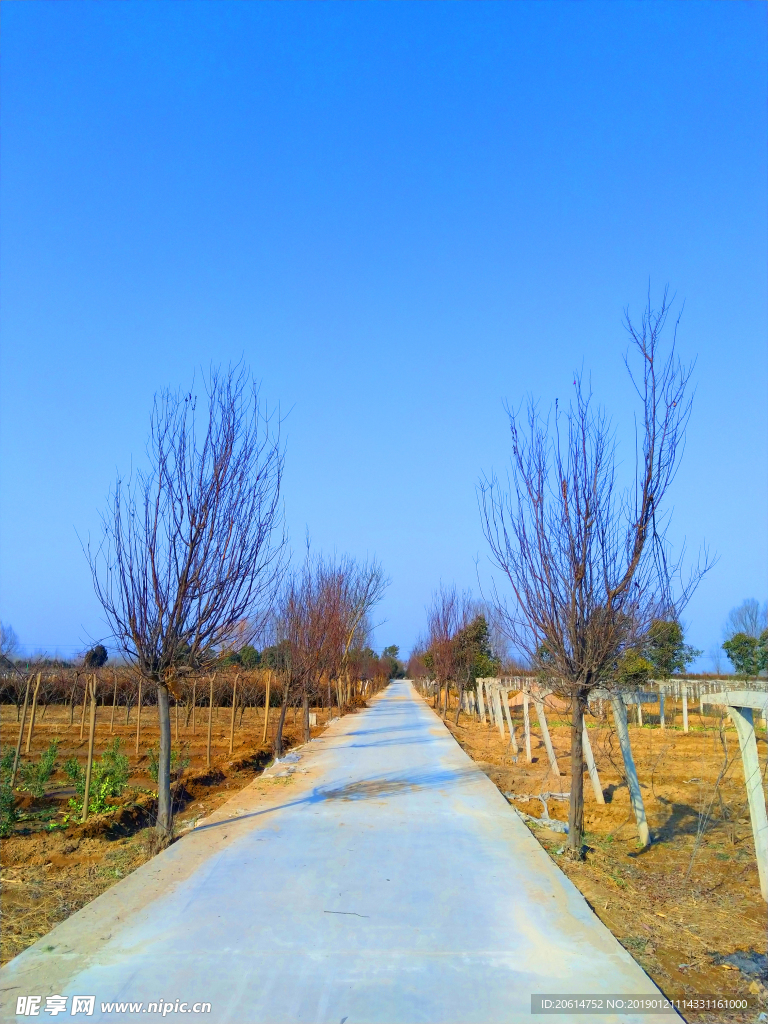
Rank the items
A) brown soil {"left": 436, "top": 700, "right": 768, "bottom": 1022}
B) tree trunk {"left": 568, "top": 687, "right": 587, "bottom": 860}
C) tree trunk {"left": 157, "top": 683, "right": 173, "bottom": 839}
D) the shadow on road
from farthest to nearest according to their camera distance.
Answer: the shadow on road, tree trunk {"left": 157, "top": 683, "right": 173, "bottom": 839}, tree trunk {"left": 568, "top": 687, "right": 587, "bottom": 860}, brown soil {"left": 436, "top": 700, "right": 768, "bottom": 1022}

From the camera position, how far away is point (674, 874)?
259 inches

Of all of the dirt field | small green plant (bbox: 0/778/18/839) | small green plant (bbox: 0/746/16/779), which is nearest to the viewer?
the dirt field

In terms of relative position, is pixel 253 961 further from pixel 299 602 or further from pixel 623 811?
pixel 299 602

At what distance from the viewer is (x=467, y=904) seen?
521 centimetres

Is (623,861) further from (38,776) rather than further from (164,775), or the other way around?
(38,776)

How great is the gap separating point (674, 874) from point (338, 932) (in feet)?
11.7

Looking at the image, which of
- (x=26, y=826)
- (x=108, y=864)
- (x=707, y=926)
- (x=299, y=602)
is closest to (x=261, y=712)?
(x=299, y=602)

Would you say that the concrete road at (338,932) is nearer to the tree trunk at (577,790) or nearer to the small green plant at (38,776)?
the tree trunk at (577,790)

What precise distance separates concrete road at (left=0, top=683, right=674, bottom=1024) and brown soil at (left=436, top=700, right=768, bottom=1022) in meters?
0.29

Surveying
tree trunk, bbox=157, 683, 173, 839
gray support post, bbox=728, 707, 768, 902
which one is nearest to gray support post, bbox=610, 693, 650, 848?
gray support post, bbox=728, 707, 768, 902

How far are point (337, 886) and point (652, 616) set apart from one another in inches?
146

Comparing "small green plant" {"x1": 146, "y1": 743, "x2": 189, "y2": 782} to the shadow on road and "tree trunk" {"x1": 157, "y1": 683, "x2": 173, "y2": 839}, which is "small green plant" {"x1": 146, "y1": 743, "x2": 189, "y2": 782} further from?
"tree trunk" {"x1": 157, "y1": 683, "x2": 173, "y2": 839}

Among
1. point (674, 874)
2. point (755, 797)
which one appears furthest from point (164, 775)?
point (755, 797)

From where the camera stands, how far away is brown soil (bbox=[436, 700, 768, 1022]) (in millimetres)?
4340
